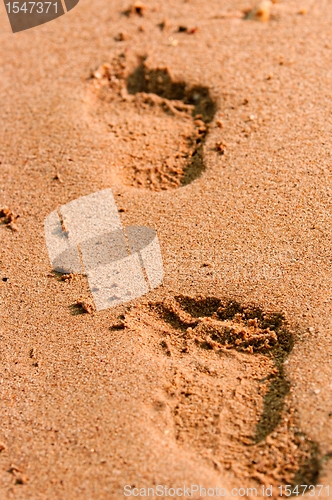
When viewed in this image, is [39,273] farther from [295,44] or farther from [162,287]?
[295,44]

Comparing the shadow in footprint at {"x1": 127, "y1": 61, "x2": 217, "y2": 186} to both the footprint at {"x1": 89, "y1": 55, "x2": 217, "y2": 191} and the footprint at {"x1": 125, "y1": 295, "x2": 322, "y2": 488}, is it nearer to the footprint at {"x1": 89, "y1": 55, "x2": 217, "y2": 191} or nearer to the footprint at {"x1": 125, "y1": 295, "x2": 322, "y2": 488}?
the footprint at {"x1": 89, "y1": 55, "x2": 217, "y2": 191}

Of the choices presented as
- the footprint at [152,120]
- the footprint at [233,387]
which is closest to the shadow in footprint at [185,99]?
the footprint at [152,120]

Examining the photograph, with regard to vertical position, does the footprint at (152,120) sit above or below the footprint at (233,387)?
Answer: above

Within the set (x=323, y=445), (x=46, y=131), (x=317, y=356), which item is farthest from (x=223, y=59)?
(x=323, y=445)

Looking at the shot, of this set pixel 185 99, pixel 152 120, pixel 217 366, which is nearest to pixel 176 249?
pixel 217 366

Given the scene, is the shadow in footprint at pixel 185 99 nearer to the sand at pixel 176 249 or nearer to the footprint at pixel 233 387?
the sand at pixel 176 249

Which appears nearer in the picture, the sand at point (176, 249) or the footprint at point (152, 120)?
the sand at point (176, 249)
